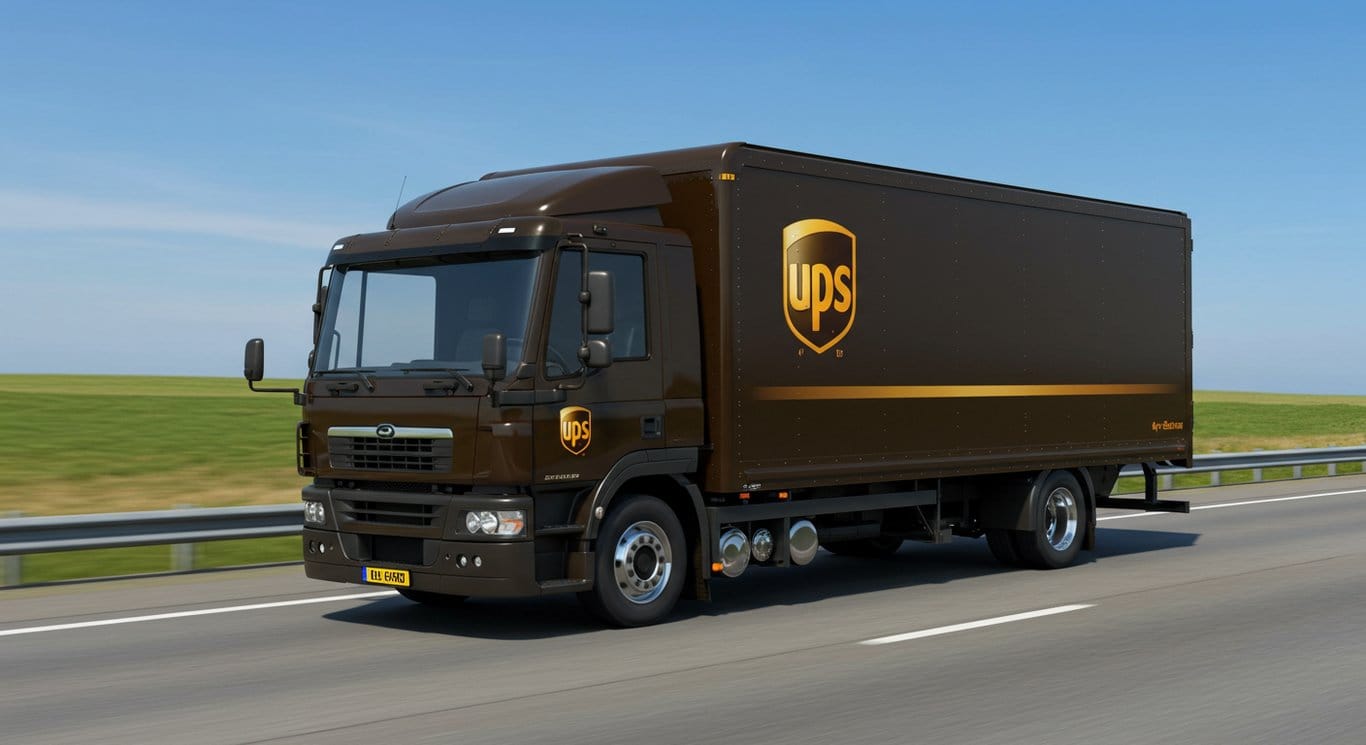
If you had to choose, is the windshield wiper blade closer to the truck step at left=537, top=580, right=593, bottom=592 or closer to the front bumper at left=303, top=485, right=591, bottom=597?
the front bumper at left=303, top=485, right=591, bottom=597

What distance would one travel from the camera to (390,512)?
9891 mm

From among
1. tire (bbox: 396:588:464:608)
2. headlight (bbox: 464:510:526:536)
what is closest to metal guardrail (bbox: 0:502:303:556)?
tire (bbox: 396:588:464:608)

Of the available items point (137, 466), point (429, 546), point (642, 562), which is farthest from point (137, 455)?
point (642, 562)

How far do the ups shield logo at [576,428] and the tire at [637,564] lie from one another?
613 millimetres

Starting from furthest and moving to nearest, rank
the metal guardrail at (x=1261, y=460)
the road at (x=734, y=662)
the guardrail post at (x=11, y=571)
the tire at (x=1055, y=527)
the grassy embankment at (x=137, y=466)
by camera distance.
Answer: the metal guardrail at (x=1261, y=460) → the grassy embankment at (x=137, y=466) → the tire at (x=1055, y=527) → the guardrail post at (x=11, y=571) → the road at (x=734, y=662)

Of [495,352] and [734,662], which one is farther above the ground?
[495,352]

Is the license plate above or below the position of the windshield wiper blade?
below

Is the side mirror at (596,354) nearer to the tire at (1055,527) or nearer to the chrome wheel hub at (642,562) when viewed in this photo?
the chrome wheel hub at (642,562)

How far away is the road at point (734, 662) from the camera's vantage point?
6898 mm

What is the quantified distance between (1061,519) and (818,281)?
4351mm

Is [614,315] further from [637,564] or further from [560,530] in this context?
[637,564]

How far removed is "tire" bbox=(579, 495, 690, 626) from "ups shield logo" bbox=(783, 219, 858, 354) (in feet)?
5.86

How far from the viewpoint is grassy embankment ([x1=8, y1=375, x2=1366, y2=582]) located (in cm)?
1605

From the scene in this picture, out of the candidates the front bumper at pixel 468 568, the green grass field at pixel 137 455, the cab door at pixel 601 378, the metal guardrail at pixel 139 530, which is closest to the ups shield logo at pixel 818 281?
the cab door at pixel 601 378
